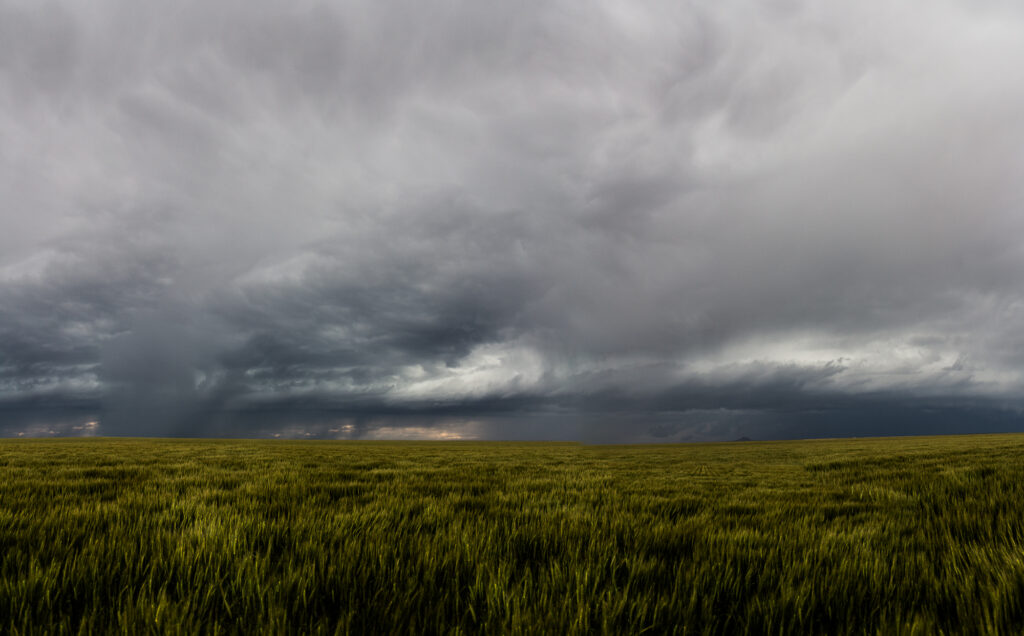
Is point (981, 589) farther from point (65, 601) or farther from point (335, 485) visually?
point (335, 485)

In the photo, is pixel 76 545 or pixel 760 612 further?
pixel 76 545

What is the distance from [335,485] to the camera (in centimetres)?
698

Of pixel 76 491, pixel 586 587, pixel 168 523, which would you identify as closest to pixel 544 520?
pixel 586 587

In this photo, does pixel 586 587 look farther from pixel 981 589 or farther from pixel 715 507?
pixel 715 507

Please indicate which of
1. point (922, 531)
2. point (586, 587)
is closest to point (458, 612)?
point (586, 587)

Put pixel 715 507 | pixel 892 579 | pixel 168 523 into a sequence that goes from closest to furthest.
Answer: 1. pixel 892 579
2. pixel 168 523
3. pixel 715 507

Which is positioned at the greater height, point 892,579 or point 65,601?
point 65,601

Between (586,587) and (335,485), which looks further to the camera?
(335,485)

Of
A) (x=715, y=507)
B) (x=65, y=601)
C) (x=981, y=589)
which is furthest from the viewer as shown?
(x=715, y=507)

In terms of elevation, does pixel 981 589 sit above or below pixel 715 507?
above

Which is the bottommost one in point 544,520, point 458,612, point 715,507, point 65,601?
point 715,507

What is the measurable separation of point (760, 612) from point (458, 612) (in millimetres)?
1553

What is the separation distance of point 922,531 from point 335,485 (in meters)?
7.15

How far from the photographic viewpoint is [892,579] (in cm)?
278
